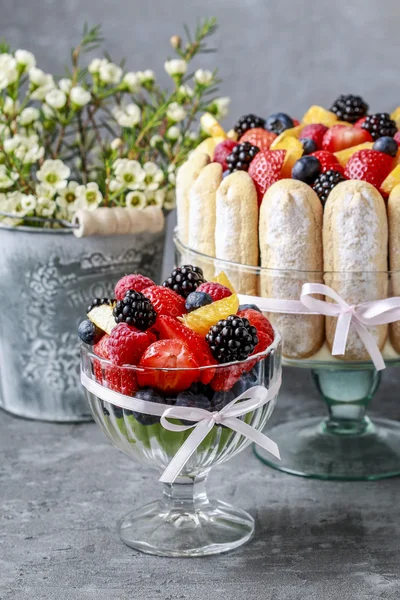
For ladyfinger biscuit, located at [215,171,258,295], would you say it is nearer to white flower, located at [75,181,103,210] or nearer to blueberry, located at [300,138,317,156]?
blueberry, located at [300,138,317,156]

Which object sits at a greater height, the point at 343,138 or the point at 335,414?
the point at 343,138

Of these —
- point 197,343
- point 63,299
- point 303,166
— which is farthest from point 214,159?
point 197,343

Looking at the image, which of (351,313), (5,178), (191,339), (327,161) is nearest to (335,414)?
(351,313)

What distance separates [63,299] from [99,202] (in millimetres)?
174

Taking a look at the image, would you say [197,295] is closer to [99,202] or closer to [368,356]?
[368,356]

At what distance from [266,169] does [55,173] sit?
38 cm

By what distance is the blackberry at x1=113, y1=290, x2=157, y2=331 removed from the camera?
1.16 meters

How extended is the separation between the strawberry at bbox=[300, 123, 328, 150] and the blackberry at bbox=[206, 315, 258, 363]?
0.45 metres

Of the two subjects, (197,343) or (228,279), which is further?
(228,279)

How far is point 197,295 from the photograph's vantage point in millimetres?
1224

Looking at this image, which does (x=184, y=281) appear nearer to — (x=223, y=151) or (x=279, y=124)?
(x=223, y=151)

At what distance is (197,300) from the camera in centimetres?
122

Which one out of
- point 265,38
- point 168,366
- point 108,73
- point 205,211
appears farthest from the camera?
point 265,38

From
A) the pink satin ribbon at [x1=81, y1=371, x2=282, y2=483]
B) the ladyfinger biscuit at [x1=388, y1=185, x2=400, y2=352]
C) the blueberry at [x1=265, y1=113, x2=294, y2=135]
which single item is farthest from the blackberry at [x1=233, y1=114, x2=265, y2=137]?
the pink satin ribbon at [x1=81, y1=371, x2=282, y2=483]
